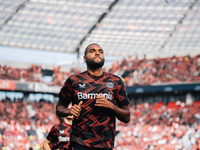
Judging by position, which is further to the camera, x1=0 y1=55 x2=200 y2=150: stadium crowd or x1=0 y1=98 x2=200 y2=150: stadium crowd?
x1=0 y1=55 x2=200 y2=150: stadium crowd

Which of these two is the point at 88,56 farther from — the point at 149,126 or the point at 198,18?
the point at 198,18

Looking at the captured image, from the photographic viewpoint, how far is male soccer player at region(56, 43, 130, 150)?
12.7 ft

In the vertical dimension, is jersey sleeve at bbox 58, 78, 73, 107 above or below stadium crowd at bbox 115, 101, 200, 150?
above

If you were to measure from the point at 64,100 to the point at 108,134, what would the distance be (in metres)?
0.68

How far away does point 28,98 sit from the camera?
32.4 meters

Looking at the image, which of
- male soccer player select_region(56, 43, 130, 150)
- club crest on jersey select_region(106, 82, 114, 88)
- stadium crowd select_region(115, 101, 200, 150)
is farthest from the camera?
stadium crowd select_region(115, 101, 200, 150)

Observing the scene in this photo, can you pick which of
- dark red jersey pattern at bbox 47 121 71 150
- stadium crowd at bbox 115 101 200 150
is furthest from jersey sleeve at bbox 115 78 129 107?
stadium crowd at bbox 115 101 200 150

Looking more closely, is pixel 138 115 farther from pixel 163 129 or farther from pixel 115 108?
pixel 115 108

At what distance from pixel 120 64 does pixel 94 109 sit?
3289 centimetres

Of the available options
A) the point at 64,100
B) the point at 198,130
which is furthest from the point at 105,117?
the point at 198,130

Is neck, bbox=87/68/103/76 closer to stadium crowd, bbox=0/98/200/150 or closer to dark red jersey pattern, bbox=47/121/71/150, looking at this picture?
dark red jersey pattern, bbox=47/121/71/150

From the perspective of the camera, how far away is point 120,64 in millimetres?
36688

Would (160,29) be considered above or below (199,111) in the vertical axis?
above

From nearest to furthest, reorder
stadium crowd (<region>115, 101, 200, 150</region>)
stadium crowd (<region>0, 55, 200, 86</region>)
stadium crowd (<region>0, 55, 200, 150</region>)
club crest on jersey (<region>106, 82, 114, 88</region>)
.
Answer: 1. club crest on jersey (<region>106, 82, 114, 88</region>)
2. stadium crowd (<region>115, 101, 200, 150</region>)
3. stadium crowd (<region>0, 55, 200, 150</region>)
4. stadium crowd (<region>0, 55, 200, 86</region>)
